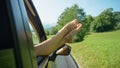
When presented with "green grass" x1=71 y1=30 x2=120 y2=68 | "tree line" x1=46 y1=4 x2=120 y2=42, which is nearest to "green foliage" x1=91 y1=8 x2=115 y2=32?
"tree line" x1=46 y1=4 x2=120 y2=42

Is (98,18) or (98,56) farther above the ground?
(98,18)

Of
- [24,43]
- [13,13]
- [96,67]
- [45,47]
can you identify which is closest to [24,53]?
[24,43]

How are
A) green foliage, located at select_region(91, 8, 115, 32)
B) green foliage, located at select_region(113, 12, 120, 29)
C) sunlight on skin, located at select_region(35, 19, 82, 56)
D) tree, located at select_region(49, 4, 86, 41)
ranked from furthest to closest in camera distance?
A: green foliage, located at select_region(113, 12, 120, 29), green foliage, located at select_region(91, 8, 115, 32), tree, located at select_region(49, 4, 86, 41), sunlight on skin, located at select_region(35, 19, 82, 56)

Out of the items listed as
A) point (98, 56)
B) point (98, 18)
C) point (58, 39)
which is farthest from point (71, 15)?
point (58, 39)

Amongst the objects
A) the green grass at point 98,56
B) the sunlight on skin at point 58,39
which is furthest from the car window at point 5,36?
the green grass at point 98,56

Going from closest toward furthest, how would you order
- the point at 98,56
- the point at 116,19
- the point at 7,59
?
the point at 7,59, the point at 98,56, the point at 116,19

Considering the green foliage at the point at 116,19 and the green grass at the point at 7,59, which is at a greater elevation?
the green grass at the point at 7,59

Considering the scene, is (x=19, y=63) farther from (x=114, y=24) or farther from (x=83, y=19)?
(x=114, y=24)

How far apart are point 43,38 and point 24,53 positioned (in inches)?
68.8

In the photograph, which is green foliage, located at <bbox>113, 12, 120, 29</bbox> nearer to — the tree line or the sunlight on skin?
the tree line

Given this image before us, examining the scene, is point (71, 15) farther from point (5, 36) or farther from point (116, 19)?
point (5, 36)

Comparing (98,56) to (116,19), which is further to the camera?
(116,19)

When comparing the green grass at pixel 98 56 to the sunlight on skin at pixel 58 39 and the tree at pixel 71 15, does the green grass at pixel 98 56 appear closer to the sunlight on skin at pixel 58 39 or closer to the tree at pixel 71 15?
the sunlight on skin at pixel 58 39

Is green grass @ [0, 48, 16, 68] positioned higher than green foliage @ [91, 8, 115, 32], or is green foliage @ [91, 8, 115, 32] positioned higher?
green grass @ [0, 48, 16, 68]
